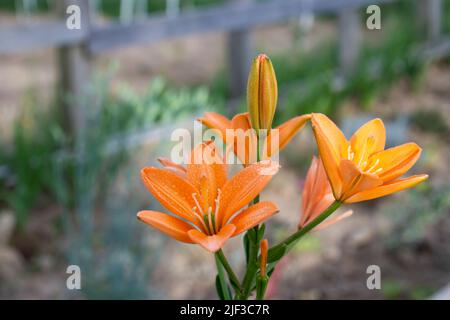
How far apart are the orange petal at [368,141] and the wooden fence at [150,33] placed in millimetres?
2583

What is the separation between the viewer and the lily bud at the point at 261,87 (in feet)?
2.55

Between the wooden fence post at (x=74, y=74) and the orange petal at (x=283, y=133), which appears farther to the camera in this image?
the wooden fence post at (x=74, y=74)

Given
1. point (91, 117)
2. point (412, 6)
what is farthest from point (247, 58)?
point (412, 6)

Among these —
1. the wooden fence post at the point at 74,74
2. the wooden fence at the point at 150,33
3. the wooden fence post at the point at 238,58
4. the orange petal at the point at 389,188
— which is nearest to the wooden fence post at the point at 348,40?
the wooden fence at the point at 150,33

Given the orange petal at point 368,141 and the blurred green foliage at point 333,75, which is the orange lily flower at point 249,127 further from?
the blurred green foliage at point 333,75

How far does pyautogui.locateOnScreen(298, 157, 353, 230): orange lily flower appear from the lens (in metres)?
0.86

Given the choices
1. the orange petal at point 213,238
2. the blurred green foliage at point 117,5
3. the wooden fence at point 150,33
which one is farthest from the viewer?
the blurred green foliage at point 117,5

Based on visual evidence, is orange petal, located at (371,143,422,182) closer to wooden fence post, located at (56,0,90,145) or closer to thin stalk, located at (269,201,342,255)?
thin stalk, located at (269,201,342,255)

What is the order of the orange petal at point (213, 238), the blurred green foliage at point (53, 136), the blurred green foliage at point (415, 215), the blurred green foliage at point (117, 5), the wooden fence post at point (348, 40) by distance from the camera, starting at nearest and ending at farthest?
the orange petal at point (213, 238), the blurred green foliage at point (415, 215), the blurred green foliage at point (53, 136), the wooden fence post at point (348, 40), the blurred green foliage at point (117, 5)

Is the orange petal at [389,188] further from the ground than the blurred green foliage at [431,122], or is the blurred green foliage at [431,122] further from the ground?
the blurred green foliage at [431,122]

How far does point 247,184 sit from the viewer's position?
0.77 m

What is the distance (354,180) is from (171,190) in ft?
0.60

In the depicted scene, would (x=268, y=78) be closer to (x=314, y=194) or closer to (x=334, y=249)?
(x=314, y=194)

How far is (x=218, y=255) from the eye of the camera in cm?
81
